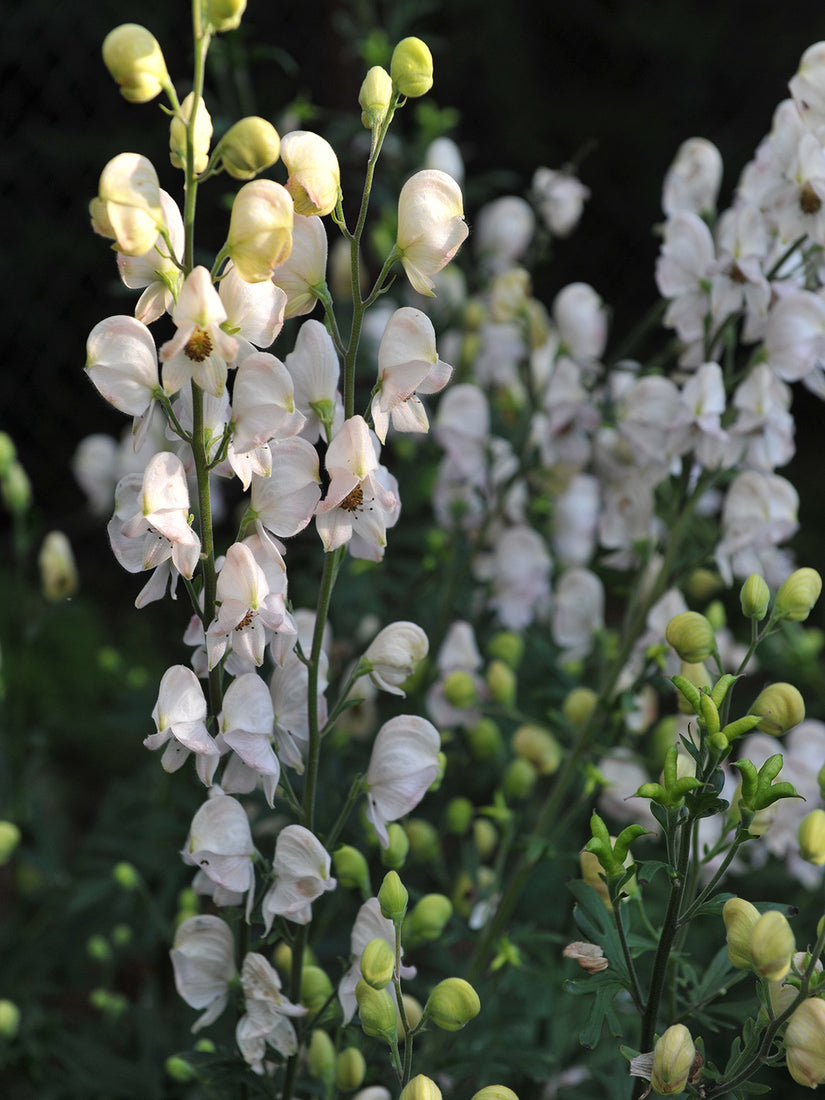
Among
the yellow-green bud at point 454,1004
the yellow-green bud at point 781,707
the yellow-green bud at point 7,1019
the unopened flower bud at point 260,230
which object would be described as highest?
the unopened flower bud at point 260,230

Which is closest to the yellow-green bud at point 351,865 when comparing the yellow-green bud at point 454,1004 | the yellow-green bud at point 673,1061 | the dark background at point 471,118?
the yellow-green bud at point 454,1004

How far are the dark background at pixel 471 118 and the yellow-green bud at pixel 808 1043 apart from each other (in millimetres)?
2295

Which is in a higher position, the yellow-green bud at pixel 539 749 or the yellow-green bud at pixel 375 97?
the yellow-green bud at pixel 375 97

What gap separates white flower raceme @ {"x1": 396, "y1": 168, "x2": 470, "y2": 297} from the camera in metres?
0.62

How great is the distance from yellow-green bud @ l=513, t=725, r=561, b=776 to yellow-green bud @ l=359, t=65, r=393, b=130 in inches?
23.0

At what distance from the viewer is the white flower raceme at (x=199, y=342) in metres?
0.53

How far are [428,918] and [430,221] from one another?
0.46 m

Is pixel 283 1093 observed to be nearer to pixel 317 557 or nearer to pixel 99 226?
pixel 99 226

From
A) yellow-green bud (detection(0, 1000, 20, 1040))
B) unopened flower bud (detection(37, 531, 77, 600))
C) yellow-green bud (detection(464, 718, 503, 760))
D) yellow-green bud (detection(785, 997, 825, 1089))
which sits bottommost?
yellow-green bud (detection(0, 1000, 20, 1040))

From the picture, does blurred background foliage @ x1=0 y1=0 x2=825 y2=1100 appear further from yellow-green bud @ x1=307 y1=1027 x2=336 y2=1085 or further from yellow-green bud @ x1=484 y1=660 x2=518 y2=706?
yellow-green bud @ x1=307 y1=1027 x2=336 y2=1085

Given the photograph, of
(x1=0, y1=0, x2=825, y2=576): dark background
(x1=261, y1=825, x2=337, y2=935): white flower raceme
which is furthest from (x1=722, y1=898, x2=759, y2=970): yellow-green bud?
(x1=0, y1=0, x2=825, y2=576): dark background

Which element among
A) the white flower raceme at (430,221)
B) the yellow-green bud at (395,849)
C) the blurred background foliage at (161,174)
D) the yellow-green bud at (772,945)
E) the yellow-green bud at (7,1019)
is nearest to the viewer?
the yellow-green bud at (772,945)

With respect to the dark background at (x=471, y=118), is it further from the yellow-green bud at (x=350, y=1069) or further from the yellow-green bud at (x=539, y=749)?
the yellow-green bud at (x=350, y=1069)

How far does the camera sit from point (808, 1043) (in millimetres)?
525
